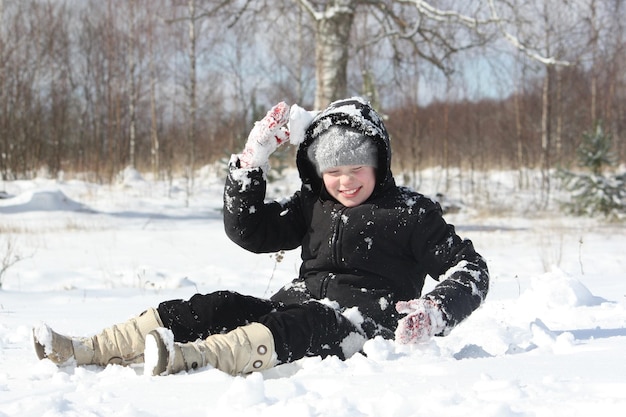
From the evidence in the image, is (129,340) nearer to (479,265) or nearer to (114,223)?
(479,265)

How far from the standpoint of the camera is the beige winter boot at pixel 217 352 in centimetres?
191

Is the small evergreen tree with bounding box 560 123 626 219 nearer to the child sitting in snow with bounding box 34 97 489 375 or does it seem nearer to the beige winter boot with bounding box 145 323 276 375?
the child sitting in snow with bounding box 34 97 489 375

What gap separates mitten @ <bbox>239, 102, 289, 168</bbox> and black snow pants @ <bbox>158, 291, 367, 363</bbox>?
→ 573 mm

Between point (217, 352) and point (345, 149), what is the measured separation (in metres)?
1.00

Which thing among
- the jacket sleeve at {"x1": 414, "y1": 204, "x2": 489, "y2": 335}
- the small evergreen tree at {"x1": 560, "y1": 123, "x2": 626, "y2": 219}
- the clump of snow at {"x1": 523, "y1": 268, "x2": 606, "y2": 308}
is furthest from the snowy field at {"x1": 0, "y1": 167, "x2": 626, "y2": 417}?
the small evergreen tree at {"x1": 560, "y1": 123, "x2": 626, "y2": 219}

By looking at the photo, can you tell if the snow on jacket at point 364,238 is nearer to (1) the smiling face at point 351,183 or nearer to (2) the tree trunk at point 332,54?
(1) the smiling face at point 351,183

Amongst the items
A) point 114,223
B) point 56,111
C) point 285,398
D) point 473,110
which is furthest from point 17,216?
point 473,110

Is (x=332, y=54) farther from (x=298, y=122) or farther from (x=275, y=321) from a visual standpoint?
(x=275, y=321)

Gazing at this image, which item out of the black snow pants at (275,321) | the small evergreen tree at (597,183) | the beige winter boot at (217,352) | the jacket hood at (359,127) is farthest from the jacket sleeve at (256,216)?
the small evergreen tree at (597,183)

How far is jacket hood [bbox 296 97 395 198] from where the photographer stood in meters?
2.65

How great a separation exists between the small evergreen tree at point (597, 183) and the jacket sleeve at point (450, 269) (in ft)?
34.6

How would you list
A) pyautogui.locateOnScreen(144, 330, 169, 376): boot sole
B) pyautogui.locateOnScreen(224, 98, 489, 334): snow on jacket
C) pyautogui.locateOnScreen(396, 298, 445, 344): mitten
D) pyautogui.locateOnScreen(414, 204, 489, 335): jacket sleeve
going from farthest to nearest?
pyautogui.locateOnScreen(224, 98, 489, 334): snow on jacket < pyautogui.locateOnScreen(414, 204, 489, 335): jacket sleeve < pyautogui.locateOnScreen(396, 298, 445, 344): mitten < pyautogui.locateOnScreen(144, 330, 169, 376): boot sole

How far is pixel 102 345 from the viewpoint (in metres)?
2.18

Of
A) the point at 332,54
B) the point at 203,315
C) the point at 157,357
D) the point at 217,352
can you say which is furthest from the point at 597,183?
the point at 157,357
